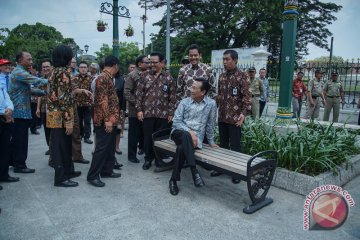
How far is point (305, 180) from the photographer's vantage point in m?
3.80

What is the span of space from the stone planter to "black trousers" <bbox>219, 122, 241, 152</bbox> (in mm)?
697

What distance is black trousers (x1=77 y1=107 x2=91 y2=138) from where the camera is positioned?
20.7ft

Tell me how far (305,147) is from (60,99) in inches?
140

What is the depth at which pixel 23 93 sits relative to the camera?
14.6 feet

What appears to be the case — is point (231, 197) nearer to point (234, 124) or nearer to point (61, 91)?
point (234, 124)

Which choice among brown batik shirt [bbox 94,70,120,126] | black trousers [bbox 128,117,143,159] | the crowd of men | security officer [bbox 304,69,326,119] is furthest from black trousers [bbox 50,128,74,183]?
security officer [bbox 304,69,326,119]

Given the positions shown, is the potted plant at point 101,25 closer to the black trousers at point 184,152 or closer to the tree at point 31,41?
the black trousers at point 184,152

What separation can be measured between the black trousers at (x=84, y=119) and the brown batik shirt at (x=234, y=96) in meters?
3.38

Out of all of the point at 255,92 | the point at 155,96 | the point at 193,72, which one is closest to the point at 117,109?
the point at 155,96

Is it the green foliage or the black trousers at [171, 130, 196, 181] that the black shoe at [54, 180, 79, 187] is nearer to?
the black trousers at [171, 130, 196, 181]

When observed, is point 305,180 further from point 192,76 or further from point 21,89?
point 21,89

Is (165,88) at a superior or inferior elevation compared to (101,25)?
inferior

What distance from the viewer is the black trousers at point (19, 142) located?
14.5 ft

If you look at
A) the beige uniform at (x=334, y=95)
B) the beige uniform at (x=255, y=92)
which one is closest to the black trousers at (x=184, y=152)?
the beige uniform at (x=255, y=92)
